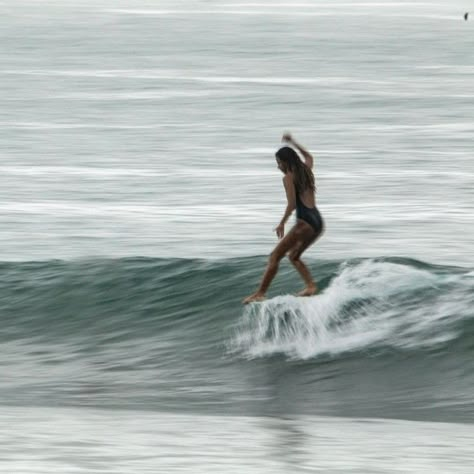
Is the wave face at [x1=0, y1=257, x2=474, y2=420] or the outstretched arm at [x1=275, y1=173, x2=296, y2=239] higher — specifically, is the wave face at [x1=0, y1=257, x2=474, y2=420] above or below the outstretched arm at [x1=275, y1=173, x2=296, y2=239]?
below

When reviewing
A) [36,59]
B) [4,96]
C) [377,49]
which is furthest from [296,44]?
[4,96]

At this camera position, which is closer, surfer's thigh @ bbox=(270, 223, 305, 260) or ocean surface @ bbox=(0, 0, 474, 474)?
ocean surface @ bbox=(0, 0, 474, 474)

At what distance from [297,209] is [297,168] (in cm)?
49

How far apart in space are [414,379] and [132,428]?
142 inches

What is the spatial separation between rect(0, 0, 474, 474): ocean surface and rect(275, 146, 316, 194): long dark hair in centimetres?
181

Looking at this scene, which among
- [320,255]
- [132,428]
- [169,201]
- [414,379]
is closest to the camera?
[132,428]

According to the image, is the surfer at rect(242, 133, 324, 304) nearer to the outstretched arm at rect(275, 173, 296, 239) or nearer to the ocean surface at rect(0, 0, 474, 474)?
the outstretched arm at rect(275, 173, 296, 239)

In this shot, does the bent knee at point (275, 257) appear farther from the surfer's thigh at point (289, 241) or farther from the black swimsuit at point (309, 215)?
the black swimsuit at point (309, 215)

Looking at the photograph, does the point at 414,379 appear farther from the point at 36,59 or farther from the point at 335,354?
the point at 36,59

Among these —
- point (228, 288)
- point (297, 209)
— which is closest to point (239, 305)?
point (228, 288)

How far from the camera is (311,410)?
11.8 metres

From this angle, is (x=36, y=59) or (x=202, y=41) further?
(x=202, y=41)

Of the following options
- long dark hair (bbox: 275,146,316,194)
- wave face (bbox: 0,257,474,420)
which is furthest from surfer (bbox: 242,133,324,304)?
wave face (bbox: 0,257,474,420)

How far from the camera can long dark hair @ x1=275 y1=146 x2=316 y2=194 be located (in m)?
12.6
